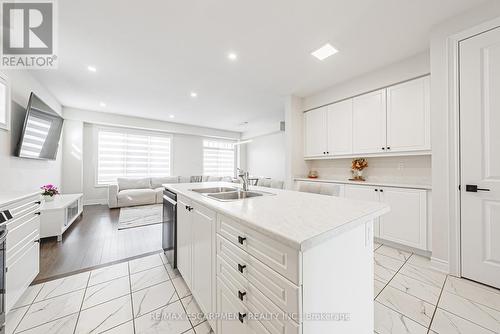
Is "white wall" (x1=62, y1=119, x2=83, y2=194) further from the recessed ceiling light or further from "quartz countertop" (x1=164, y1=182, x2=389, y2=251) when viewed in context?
the recessed ceiling light

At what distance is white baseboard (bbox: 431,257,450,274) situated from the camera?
192cm

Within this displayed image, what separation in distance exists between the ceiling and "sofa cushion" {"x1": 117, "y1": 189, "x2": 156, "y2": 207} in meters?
2.53

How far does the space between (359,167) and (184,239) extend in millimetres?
3050

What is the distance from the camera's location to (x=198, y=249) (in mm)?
1387

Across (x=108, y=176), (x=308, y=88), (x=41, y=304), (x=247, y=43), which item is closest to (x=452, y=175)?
(x=308, y=88)

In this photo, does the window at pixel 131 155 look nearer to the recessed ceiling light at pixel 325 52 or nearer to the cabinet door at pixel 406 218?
the recessed ceiling light at pixel 325 52

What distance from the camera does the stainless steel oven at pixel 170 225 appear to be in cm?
191

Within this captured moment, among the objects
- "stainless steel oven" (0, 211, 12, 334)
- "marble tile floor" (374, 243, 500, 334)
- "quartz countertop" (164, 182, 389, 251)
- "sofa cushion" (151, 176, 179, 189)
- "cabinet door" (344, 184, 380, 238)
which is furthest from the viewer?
"sofa cushion" (151, 176, 179, 189)

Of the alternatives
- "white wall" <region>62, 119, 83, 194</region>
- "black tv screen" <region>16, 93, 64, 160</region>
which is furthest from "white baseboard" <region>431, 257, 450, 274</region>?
"white wall" <region>62, 119, 83, 194</region>

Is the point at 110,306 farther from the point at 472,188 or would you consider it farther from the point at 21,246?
the point at 472,188

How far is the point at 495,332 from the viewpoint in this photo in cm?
124

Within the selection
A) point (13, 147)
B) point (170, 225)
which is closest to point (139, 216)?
point (13, 147)

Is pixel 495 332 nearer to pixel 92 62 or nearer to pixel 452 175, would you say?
pixel 452 175

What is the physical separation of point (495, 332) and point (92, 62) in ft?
16.6
